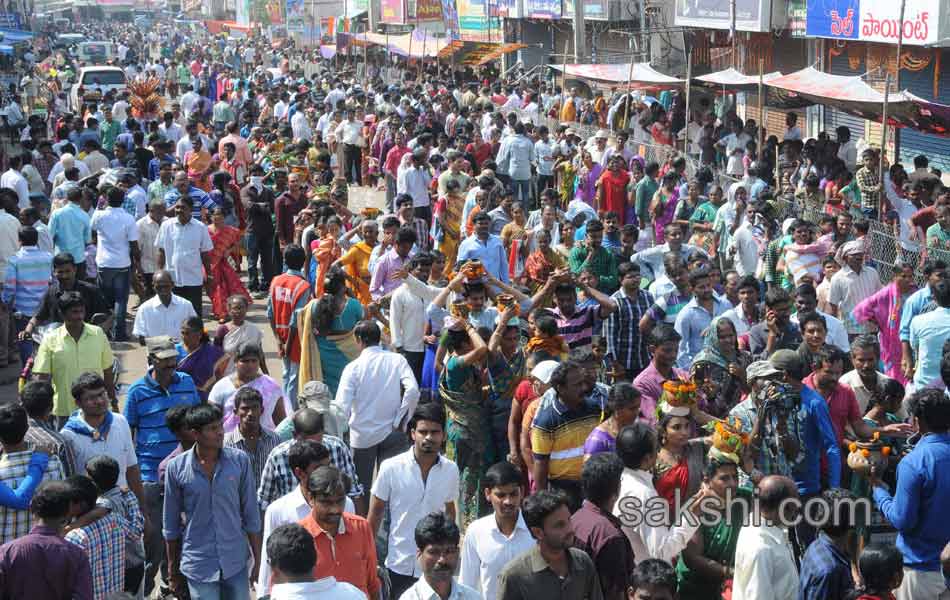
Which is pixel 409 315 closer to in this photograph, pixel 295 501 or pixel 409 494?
pixel 409 494

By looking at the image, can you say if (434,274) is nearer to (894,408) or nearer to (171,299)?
(171,299)

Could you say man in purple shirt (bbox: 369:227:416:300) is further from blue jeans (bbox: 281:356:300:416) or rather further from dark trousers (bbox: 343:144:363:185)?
dark trousers (bbox: 343:144:363:185)

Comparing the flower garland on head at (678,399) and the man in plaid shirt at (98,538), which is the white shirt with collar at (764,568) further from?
the man in plaid shirt at (98,538)

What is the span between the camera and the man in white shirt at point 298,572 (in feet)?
16.3

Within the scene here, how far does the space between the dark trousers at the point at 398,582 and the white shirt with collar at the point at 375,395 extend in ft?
4.81

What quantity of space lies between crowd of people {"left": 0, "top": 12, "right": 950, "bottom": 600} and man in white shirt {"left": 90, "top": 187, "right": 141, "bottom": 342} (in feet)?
0.10

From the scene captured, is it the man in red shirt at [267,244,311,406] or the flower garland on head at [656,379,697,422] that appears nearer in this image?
the flower garland on head at [656,379,697,422]

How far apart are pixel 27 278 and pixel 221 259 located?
230cm

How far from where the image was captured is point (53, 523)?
5.66 metres

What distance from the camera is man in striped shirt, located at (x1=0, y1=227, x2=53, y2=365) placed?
36.6 feet

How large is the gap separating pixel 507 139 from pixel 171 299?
9.51m

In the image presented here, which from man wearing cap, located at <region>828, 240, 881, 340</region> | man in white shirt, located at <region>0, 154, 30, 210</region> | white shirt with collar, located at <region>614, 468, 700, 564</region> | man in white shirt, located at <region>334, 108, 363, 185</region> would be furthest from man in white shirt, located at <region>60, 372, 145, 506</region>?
man in white shirt, located at <region>334, 108, 363, 185</region>

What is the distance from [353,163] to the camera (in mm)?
24328

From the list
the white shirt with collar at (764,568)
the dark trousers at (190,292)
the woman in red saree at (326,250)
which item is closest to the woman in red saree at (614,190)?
the woman in red saree at (326,250)
